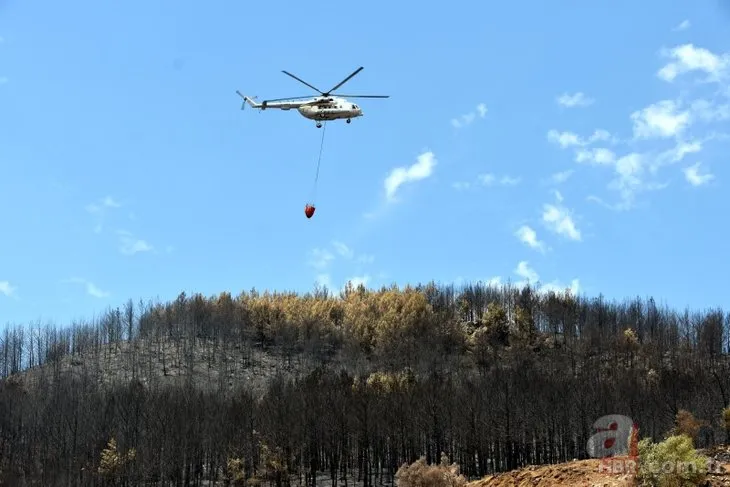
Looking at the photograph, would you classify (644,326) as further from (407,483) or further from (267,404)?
(407,483)

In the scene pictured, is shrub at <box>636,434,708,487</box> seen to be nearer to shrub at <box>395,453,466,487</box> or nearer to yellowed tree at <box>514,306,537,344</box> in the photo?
shrub at <box>395,453,466,487</box>

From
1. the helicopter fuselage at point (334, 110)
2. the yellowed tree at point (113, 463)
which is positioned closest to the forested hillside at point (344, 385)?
the yellowed tree at point (113, 463)

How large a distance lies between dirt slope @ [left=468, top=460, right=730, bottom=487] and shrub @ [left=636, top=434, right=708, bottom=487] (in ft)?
2.92

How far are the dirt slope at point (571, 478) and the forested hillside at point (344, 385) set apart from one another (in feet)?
131

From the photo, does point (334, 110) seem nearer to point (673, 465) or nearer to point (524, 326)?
point (673, 465)

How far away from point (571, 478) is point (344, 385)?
73002mm

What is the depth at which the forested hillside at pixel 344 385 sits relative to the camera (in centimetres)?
7369

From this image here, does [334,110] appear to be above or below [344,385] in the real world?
above

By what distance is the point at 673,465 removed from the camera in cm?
2088

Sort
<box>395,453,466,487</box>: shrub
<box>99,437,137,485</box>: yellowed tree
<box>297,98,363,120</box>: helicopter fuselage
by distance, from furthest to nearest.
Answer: <box>99,437,137,485</box>: yellowed tree < <box>297,98,363,120</box>: helicopter fuselage < <box>395,453,466,487</box>: shrub

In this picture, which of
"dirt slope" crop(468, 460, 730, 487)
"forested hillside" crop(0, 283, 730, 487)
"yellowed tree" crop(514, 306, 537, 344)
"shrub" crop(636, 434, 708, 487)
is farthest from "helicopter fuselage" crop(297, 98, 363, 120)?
"yellowed tree" crop(514, 306, 537, 344)

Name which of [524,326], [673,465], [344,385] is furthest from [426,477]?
[524,326]

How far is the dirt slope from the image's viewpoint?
73.1 ft

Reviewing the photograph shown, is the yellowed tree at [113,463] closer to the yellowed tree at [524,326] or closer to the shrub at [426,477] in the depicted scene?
the shrub at [426,477]
